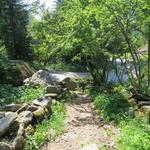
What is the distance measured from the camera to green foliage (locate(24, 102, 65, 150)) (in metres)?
7.95

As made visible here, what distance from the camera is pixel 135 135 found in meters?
7.51

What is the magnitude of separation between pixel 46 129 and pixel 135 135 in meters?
2.51

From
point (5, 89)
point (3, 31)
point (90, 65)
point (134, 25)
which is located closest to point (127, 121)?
point (134, 25)

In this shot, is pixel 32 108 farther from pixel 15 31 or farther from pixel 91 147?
pixel 15 31

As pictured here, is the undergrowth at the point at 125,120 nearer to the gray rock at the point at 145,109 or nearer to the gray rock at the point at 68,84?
the gray rock at the point at 145,109

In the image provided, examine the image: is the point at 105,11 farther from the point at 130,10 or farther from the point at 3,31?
the point at 3,31

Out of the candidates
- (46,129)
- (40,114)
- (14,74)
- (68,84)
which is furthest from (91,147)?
(14,74)

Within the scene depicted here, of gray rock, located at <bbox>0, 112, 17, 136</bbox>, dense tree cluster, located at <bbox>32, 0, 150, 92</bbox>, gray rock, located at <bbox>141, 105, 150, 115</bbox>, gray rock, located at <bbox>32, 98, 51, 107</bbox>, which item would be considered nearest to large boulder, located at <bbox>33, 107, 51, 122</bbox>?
gray rock, located at <bbox>32, 98, 51, 107</bbox>

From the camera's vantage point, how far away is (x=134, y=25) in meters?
11.4

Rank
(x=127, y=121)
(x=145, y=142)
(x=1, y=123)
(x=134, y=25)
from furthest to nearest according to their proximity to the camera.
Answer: (x=134, y=25) < (x=127, y=121) < (x=1, y=123) < (x=145, y=142)

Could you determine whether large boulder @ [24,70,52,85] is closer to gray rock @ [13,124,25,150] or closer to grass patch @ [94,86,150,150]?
grass patch @ [94,86,150,150]

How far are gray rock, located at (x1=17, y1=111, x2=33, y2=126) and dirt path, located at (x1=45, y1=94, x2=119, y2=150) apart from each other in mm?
953

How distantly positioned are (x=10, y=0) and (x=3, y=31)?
2.43 m

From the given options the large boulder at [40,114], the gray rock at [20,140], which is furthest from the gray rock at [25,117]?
the gray rock at [20,140]
